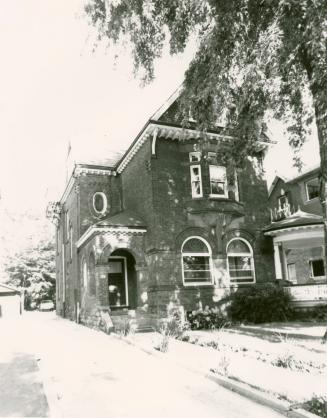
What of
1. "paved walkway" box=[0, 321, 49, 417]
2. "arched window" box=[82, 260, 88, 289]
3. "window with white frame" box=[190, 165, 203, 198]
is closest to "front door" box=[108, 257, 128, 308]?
"arched window" box=[82, 260, 88, 289]

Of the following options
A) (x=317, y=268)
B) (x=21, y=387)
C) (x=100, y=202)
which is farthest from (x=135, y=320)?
(x=317, y=268)

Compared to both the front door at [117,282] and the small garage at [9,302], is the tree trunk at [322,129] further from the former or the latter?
the small garage at [9,302]

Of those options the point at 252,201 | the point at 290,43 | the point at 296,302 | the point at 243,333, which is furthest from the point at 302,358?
the point at 252,201

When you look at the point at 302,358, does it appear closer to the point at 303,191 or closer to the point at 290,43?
the point at 290,43

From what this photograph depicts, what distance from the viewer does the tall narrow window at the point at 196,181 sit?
18.7m

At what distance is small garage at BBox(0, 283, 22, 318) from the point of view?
141ft

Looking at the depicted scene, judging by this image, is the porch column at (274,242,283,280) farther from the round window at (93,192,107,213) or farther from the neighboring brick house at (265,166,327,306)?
the round window at (93,192,107,213)

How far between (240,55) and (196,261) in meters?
9.29

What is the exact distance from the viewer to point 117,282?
68.3 feet

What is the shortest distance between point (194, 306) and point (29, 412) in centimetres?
1149

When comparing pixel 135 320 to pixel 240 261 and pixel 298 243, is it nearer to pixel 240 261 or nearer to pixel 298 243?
pixel 240 261

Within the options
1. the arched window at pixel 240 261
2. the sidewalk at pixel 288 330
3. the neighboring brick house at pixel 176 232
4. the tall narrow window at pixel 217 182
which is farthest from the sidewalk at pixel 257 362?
the tall narrow window at pixel 217 182

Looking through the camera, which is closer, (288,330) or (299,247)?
(288,330)

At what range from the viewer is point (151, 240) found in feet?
58.7
